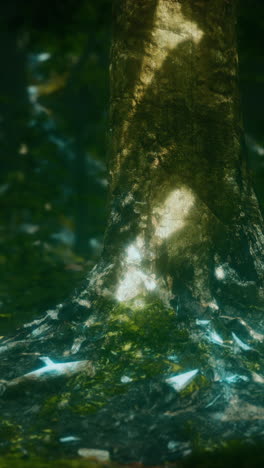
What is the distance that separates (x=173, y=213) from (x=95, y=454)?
1.65 m

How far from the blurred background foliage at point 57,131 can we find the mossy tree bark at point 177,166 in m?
2.12

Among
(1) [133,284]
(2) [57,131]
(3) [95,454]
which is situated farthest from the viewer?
(2) [57,131]

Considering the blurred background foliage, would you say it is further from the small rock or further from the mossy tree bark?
the small rock

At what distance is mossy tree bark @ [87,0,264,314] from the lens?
3240mm

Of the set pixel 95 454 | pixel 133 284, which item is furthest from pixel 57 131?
pixel 95 454

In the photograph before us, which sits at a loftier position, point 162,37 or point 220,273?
point 162,37

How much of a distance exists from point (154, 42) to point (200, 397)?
2.35 metres

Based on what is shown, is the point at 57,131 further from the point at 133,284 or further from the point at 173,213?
the point at 133,284

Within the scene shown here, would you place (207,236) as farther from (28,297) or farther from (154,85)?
(28,297)

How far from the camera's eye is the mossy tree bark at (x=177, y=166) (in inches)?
128

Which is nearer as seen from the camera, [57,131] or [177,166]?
[177,166]

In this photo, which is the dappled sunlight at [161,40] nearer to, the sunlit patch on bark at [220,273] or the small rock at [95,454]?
the sunlit patch on bark at [220,273]

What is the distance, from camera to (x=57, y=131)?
28.7 feet

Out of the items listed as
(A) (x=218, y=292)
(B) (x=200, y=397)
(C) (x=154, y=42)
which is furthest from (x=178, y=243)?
(C) (x=154, y=42)
